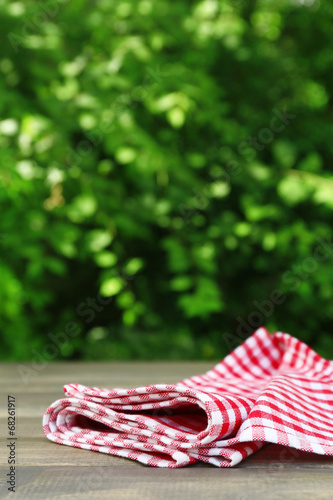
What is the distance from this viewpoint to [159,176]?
2494 mm

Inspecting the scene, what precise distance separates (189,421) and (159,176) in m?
1.71

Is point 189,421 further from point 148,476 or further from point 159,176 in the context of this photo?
point 159,176

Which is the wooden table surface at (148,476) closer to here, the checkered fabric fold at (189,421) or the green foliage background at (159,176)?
the checkered fabric fold at (189,421)

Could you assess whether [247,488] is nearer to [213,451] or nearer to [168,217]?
[213,451]

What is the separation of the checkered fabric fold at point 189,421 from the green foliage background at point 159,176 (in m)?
1.27

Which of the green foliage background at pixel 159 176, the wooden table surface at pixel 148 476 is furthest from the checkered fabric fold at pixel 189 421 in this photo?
the green foliage background at pixel 159 176

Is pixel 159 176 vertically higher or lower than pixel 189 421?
lower

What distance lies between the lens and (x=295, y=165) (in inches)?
109

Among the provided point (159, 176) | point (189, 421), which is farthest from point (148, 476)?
point (159, 176)

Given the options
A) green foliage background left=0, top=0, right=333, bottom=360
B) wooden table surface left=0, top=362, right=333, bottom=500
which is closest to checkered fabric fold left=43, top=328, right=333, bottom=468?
wooden table surface left=0, top=362, right=333, bottom=500

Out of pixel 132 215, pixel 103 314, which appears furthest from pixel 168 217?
pixel 103 314

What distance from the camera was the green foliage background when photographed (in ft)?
7.42

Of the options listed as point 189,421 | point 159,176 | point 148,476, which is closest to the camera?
point 148,476

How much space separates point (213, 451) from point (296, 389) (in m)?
0.24
